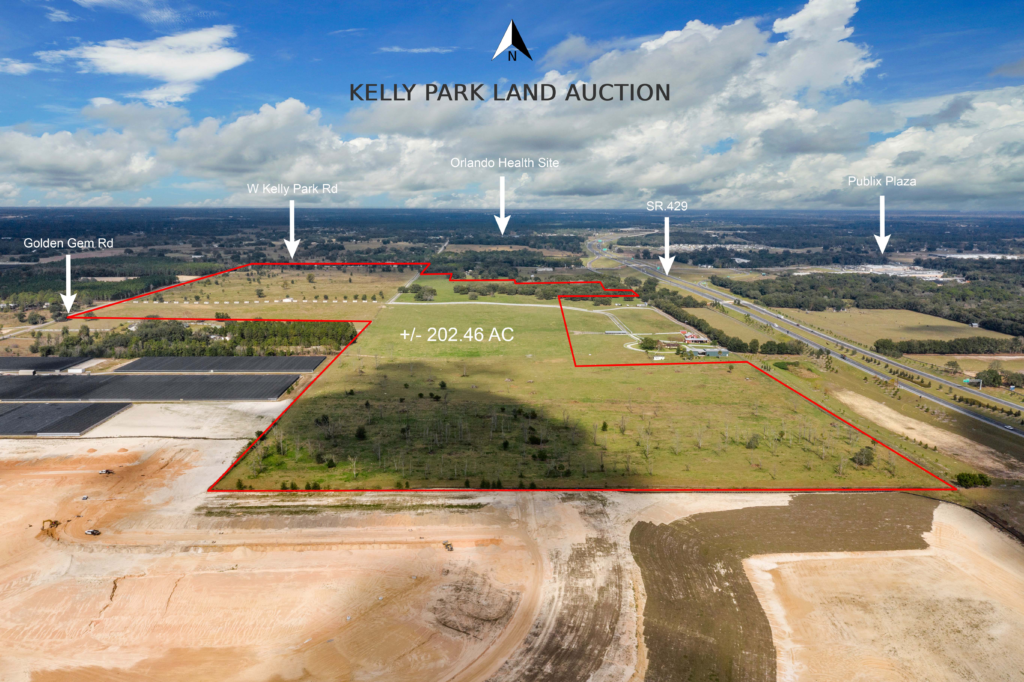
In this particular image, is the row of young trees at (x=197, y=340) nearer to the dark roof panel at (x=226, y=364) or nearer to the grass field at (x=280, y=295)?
the dark roof panel at (x=226, y=364)

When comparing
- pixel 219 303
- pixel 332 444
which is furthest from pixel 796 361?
pixel 219 303

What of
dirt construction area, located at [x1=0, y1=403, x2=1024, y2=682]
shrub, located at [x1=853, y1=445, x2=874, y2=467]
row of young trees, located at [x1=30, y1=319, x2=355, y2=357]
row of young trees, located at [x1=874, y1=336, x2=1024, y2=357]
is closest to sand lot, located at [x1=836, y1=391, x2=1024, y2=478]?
shrub, located at [x1=853, y1=445, x2=874, y2=467]

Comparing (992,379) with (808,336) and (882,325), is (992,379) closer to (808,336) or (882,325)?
(808,336)

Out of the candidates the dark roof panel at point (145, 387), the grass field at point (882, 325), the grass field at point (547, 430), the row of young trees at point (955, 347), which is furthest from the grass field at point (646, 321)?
the dark roof panel at point (145, 387)

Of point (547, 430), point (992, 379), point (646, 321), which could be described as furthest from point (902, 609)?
point (646, 321)

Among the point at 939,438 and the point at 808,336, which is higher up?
the point at 808,336

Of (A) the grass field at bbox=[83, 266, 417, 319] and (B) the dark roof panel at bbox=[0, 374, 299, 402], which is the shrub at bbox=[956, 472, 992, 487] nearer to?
(B) the dark roof panel at bbox=[0, 374, 299, 402]
